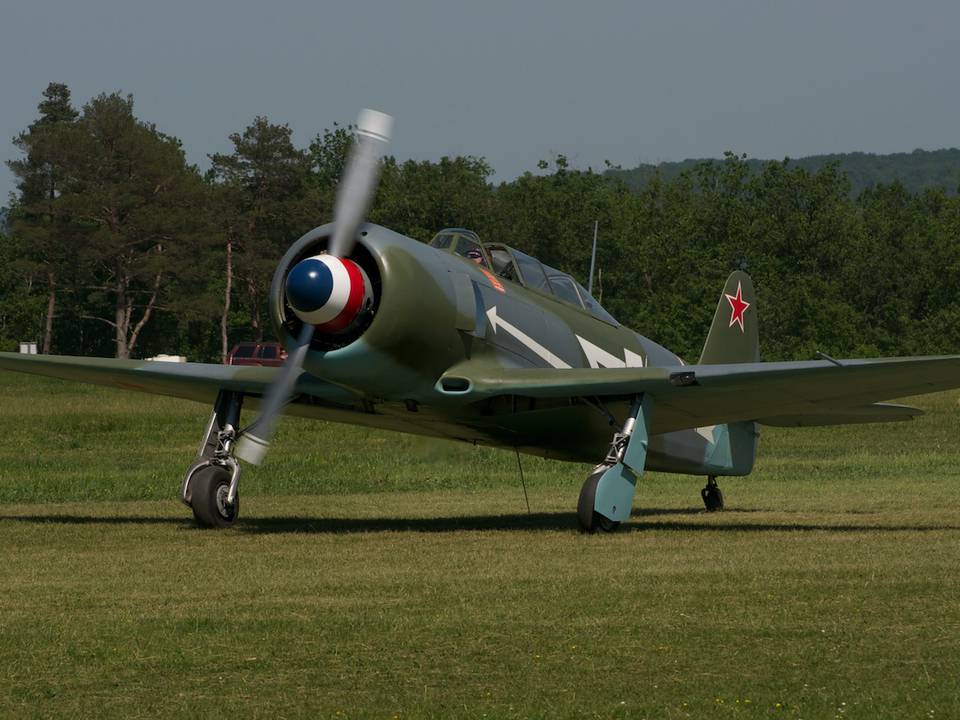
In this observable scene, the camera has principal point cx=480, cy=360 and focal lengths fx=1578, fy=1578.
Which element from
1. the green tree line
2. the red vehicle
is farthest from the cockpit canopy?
the green tree line

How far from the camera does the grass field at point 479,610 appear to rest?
6.76m

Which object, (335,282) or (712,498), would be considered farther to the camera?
(712,498)

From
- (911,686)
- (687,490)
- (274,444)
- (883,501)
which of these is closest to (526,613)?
(911,686)

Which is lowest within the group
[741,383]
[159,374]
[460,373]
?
[159,374]

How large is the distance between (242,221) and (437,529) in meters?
69.5

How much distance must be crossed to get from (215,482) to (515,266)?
378 cm

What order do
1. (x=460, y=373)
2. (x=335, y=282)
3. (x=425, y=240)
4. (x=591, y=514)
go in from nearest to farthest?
(x=335, y=282) < (x=591, y=514) < (x=460, y=373) < (x=425, y=240)

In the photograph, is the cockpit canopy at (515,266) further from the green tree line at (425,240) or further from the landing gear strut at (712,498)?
the green tree line at (425,240)

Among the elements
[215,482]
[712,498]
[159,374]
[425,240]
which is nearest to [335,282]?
[215,482]

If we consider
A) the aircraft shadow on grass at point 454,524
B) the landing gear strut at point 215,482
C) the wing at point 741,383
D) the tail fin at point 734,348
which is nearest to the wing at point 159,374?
the landing gear strut at point 215,482

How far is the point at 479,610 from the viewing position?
909 cm

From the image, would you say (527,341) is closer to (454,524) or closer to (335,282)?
(454,524)

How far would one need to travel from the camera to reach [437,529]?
1516cm

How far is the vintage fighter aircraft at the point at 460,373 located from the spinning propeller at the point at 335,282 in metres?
0.01
